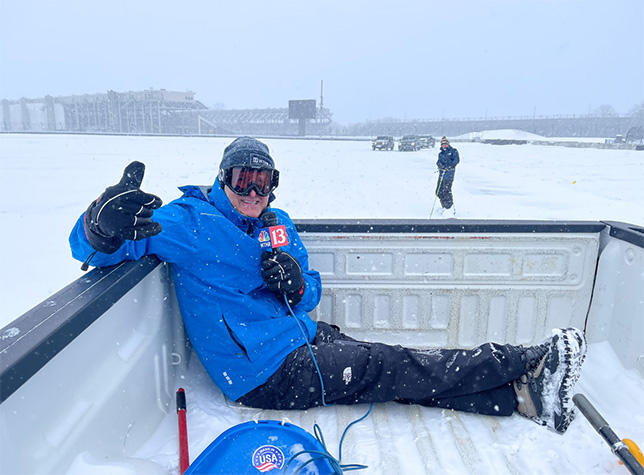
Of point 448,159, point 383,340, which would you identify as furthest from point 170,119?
point 383,340

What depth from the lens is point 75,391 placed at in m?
1.66

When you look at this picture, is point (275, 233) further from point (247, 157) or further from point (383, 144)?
point (383, 144)

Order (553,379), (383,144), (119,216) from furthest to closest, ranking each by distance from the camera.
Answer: (383,144), (553,379), (119,216)

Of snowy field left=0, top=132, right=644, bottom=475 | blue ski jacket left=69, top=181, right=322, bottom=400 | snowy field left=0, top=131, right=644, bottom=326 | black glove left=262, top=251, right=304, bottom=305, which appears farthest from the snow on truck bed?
snowy field left=0, top=131, right=644, bottom=326

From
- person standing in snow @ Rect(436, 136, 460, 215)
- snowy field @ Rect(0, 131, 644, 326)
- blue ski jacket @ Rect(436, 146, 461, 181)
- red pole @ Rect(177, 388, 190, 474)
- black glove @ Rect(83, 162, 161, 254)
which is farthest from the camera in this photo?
blue ski jacket @ Rect(436, 146, 461, 181)

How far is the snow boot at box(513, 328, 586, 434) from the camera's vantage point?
93.0 inches

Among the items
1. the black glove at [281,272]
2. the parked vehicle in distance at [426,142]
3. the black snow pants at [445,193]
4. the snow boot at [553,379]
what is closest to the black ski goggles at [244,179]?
the black glove at [281,272]

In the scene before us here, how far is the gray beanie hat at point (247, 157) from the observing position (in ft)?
8.39

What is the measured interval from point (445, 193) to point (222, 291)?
34.5 ft

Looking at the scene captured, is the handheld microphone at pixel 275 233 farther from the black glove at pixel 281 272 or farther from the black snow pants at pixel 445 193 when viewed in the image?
the black snow pants at pixel 445 193

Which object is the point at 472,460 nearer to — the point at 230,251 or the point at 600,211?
the point at 230,251

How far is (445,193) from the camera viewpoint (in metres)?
12.2

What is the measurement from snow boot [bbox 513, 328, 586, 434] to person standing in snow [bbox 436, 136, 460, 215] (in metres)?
9.71

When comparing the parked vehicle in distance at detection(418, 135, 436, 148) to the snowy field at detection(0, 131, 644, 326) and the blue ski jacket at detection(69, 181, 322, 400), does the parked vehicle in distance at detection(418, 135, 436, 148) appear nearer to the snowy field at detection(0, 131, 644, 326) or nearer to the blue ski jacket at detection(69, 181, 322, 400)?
the snowy field at detection(0, 131, 644, 326)
